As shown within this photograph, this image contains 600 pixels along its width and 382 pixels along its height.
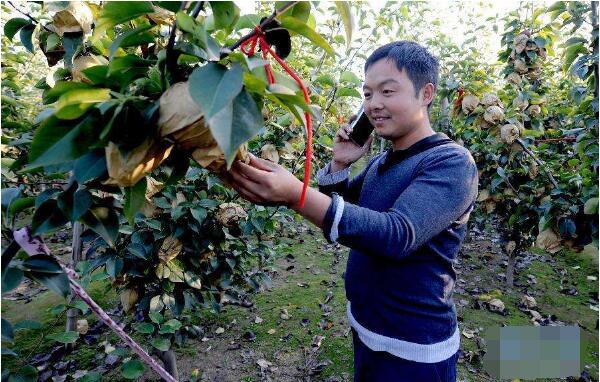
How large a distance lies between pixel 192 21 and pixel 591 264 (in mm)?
6316

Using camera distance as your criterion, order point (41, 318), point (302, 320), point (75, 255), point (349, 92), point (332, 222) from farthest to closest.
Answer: point (302, 320)
point (41, 318)
point (75, 255)
point (349, 92)
point (332, 222)

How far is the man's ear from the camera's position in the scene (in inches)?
56.8

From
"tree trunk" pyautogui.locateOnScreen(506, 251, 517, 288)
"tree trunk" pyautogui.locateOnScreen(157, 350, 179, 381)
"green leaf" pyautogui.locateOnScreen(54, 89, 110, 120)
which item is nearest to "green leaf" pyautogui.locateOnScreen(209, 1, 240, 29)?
"green leaf" pyautogui.locateOnScreen(54, 89, 110, 120)

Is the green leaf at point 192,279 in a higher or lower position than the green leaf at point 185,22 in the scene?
lower

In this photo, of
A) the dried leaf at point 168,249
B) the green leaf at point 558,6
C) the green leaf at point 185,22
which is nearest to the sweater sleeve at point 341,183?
the dried leaf at point 168,249

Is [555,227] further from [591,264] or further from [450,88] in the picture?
[591,264]

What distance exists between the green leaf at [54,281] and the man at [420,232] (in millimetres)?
751

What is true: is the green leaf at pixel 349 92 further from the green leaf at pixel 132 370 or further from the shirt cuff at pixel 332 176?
the green leaf at pixel 132 370

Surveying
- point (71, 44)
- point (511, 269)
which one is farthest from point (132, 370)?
point (511, 269)

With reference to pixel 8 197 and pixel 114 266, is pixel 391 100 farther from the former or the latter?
pixel 114 266

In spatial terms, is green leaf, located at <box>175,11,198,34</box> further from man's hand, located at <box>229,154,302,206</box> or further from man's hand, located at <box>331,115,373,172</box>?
man's hand, located at <box>331,115,373,172</box>

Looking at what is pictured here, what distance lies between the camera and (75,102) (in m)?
0.61

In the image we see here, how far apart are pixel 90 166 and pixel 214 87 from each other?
1.01ft

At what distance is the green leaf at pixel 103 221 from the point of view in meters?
0.81
